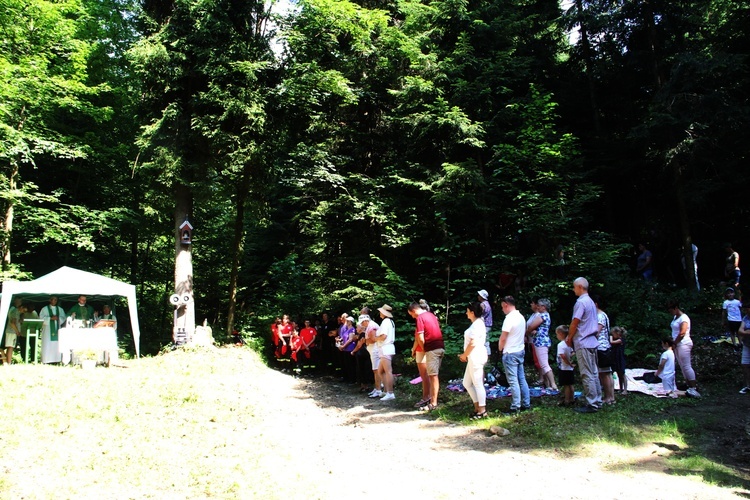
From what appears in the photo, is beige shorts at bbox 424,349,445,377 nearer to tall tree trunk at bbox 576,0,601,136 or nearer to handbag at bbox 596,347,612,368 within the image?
handbag at bbox 596,347,612,368

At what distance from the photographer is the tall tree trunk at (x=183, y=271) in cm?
1394

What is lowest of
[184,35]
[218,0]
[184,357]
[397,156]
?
[184,357]

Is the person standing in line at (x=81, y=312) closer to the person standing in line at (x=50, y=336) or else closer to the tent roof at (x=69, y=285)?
the person standing in line at (x=50, y=336)

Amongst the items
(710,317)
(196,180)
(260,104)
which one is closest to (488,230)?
(710,317)

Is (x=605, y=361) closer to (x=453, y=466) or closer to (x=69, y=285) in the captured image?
(x=453, y=466)

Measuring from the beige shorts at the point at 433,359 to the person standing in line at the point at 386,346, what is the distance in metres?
1.13

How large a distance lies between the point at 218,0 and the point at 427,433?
42.2 feet

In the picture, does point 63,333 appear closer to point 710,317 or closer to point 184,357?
point 184,357

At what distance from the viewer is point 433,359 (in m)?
8.22

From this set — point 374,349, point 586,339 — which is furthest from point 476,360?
point 374,349

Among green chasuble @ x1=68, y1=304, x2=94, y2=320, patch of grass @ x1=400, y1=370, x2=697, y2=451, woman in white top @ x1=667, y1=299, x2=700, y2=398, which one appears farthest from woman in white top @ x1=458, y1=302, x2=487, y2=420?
green chasuble @ x1=68, y1=304, x2=94, y2=320

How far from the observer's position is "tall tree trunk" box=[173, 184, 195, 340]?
549 inches

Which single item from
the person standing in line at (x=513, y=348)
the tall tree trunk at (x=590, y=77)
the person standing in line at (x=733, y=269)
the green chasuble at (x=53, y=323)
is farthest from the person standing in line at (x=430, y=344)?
the tall tree trunk at (x=590, y=77)

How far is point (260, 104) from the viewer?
46.6 ft
